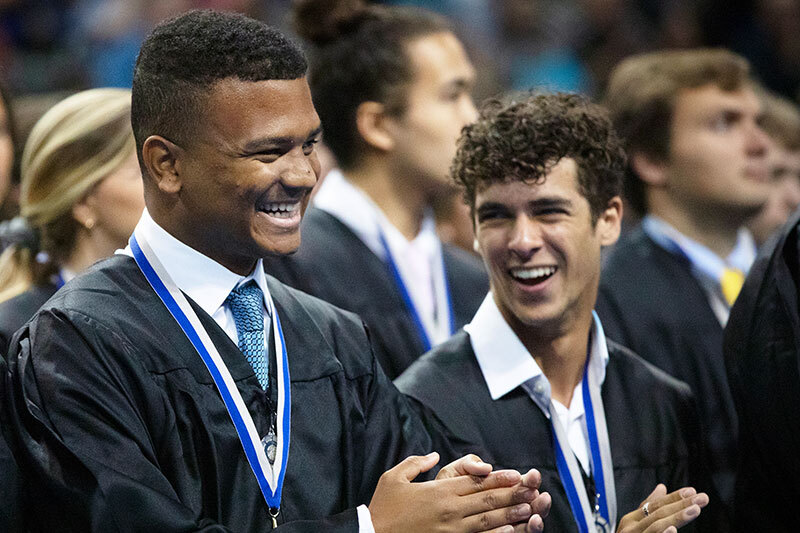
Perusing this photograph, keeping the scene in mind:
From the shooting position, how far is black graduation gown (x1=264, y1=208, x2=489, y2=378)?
421 cm

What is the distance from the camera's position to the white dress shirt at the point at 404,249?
4.47m

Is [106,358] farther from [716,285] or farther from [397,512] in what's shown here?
[716,285]

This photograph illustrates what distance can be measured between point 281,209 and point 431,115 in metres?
2.06

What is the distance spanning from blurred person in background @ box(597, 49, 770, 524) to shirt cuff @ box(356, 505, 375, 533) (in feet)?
6.80

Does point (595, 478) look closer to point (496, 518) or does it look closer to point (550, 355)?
point (550, 355)

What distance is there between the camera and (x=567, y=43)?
8383mm

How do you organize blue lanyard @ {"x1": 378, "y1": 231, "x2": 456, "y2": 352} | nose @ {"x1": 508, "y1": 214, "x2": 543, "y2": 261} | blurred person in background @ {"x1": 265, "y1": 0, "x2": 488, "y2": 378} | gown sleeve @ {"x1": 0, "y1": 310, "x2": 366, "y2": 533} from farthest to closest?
blurred person in background @ {"x1": 265, "y1": 0, "x2": 488, "y2": 378} → blue lanyard @ {"x1": 378, "y1": 231, "x2": 456, "y2": 352} → nose @ {"x1": 508, "y1": 214, "x2": 543, "y2": 261} → gown sleeve @ {"x1": 0, "y1": 310, "x2": 366, "y2": 533}

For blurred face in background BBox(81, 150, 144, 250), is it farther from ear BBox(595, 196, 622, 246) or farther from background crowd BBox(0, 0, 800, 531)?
ear BBox(595, 196, 622, 246)

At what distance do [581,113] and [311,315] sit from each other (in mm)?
1043

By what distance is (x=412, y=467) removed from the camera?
2.61 m

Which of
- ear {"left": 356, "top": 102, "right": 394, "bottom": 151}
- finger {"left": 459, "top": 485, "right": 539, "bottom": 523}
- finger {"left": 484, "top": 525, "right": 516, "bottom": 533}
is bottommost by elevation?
finger {"left": 484, "top": 525, "right": 516, "bottom": 533}

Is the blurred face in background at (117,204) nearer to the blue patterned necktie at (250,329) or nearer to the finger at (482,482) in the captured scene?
the blue patterned necktie at (250,329)

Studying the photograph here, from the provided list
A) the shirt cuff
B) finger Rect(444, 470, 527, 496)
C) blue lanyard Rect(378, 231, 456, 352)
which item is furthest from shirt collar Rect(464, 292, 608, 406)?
blue lanyard Rect(378, 231, 456, 352)

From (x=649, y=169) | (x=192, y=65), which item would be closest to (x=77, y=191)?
(x=192, y=65)
